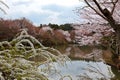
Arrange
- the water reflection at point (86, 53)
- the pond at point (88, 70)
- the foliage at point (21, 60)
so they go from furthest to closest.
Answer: the water reflection at point (86, 53)
the pond at point (88, 70)
the foliage at point (21, 60)

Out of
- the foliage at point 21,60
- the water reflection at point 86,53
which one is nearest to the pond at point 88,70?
the water reflection at point 86,53

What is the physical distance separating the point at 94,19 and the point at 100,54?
12.0 ft

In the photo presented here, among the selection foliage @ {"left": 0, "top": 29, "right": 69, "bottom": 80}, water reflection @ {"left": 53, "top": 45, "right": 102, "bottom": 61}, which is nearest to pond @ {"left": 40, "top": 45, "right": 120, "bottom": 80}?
water reflection @ {"left": 53, "top": 45, "right": 102, "bottom": 61}

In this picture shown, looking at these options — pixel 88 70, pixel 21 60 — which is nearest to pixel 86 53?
pixel 88 70

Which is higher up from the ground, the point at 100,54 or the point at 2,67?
the point at 2,67

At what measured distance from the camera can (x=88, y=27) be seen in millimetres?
15172

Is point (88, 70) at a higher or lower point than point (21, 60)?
lower

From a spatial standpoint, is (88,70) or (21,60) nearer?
(21,60)

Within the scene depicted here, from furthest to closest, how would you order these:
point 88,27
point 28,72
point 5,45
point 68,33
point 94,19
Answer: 1. point 68,33
2. point 88,27
3. point 94,19
4. point 5,45
5. point 28,72

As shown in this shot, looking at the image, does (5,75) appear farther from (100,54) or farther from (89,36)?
(100,54)

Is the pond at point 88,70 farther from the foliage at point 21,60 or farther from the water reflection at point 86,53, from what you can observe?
the foliage at point 21,60

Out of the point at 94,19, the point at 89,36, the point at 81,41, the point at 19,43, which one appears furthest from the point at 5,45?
the point at 81,41

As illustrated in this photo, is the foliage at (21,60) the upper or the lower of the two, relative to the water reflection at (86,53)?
upper

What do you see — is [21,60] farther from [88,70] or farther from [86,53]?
[86,53]
